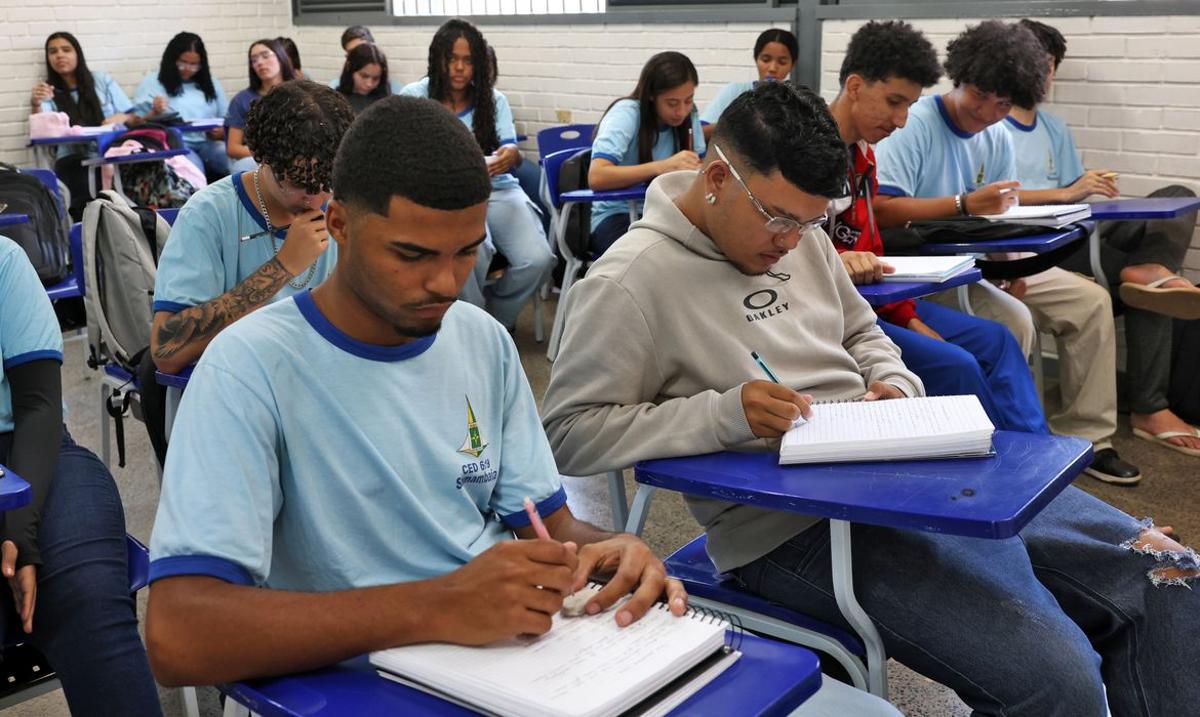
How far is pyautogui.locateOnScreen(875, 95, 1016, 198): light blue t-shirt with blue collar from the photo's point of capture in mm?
3600

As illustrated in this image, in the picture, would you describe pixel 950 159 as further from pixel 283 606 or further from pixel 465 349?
pixel 283 606

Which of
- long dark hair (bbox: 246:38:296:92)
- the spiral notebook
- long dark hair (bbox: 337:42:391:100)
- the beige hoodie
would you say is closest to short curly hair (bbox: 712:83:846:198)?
the beige hoodie

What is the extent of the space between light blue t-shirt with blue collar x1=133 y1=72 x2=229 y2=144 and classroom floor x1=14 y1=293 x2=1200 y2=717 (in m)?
3.82

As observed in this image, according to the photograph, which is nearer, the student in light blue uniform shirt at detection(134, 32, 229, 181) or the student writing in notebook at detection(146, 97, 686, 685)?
the student writing in notebook at detection(146, 97, 686, 685)

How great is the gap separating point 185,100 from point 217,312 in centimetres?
611

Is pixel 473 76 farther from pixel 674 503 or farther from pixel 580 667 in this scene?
pixel 580 667

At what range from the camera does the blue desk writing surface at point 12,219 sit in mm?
3422

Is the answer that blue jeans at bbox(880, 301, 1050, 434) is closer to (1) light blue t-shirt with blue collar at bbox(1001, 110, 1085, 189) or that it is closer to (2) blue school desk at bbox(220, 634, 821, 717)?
(1) light blue t-shirt with blue collar at bbox(1001, 110, 1085, 189)

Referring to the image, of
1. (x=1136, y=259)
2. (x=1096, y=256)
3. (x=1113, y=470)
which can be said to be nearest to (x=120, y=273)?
(x=1113, y=470)

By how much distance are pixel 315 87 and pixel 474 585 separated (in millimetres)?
1466

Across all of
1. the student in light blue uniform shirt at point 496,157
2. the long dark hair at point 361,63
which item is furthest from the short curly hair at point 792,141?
the long dark hair at point 361,63

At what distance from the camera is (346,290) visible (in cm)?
128

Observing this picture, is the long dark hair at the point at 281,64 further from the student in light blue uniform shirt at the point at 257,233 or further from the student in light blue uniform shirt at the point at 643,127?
the student in light blue uniform shirt at the point at 257,233

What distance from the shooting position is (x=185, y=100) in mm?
7820
